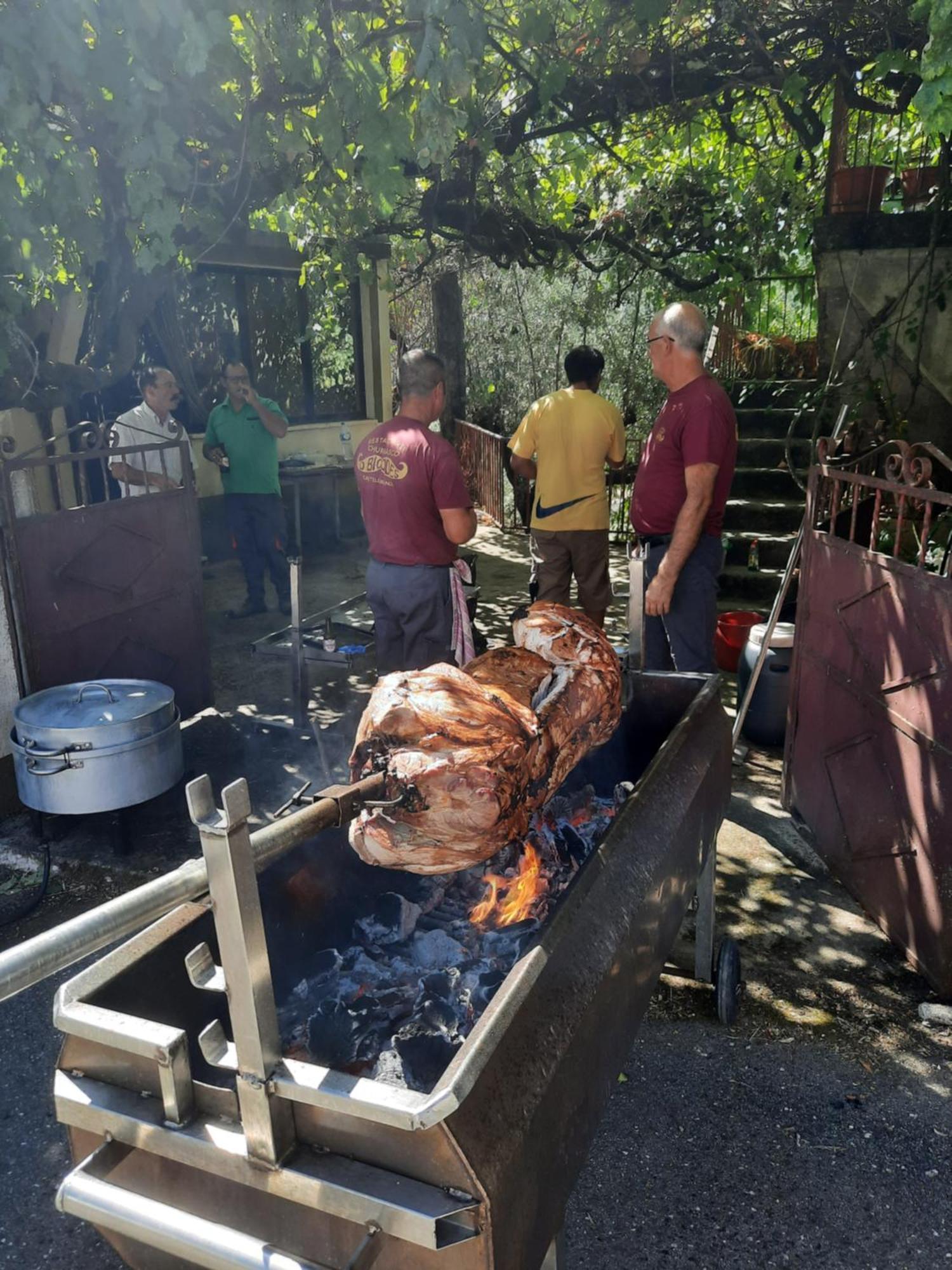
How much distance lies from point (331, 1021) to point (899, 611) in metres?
2.67

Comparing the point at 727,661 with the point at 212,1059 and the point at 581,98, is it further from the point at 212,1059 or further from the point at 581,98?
the point at 212,1059

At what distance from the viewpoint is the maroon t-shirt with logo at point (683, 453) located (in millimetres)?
4297

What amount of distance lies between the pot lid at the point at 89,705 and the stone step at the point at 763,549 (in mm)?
5674

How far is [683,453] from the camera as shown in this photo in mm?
4418

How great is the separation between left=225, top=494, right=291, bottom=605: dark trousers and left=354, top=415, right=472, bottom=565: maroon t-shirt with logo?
3856 millimetres

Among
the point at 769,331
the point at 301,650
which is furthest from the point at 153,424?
the point at 769,331

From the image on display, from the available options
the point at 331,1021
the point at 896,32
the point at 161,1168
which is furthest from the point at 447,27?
the point at 161,1168

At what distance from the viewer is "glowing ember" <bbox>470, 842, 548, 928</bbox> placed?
2635mm

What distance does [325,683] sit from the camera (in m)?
7.09

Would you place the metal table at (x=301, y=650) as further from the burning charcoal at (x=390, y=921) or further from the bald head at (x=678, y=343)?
the burning charcoal at (x=390, y=921)

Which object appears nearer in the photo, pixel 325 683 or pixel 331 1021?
pixel 331 1021

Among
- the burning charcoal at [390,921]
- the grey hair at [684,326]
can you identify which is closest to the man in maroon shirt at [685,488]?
the grey hair at [684,326]

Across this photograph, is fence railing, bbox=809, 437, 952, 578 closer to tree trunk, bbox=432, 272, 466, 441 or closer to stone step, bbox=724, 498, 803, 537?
stone step, bbox=724, 498, 803, 537

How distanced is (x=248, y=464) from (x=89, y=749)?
4579mm
